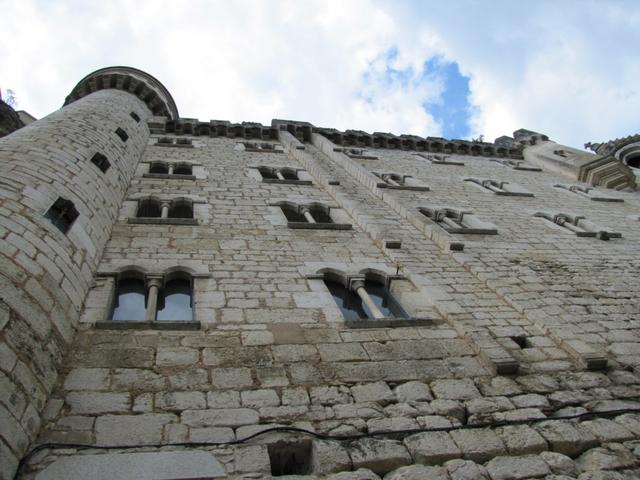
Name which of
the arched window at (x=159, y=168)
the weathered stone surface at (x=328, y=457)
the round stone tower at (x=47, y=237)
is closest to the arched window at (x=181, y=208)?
the round stone tower at (x=47, y=237)

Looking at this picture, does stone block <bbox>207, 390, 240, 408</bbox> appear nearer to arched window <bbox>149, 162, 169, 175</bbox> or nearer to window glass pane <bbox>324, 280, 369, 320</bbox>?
window glass pane <bbox>324, 280, 369, 320</bbox>

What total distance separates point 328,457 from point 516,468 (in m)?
1.55

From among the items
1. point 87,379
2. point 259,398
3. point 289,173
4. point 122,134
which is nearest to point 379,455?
point 259,398

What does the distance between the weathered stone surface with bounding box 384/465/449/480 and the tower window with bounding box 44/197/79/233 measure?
200 inches

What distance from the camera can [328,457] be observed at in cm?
412

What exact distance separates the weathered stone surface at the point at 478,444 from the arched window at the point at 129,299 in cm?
396

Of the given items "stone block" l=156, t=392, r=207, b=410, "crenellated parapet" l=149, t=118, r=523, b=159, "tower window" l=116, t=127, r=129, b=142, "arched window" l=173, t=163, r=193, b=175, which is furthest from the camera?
"crenellated parapet" l=149, t=118, r=523, b=159

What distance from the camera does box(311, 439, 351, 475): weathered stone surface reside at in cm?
405

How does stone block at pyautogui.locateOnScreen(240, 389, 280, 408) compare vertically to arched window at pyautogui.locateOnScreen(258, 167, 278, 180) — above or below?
below

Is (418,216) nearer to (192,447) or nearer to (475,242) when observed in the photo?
(475,242)

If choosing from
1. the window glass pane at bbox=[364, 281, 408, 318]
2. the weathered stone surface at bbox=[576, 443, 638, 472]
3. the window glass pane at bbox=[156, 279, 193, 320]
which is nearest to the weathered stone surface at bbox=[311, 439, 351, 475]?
the weathered stone surface at bbox=[576, 443, 638, 472]

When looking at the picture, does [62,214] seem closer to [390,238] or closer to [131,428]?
[131,428]

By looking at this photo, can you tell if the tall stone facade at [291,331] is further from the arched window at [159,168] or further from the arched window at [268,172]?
the arched window at [268,172]

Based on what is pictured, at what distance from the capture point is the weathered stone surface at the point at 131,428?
13.4 feet
